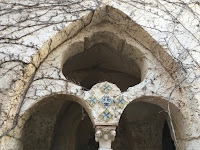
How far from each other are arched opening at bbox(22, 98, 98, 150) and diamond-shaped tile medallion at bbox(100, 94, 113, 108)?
1398 mm

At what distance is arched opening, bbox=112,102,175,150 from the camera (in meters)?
4.45

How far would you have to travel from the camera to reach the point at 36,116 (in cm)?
430

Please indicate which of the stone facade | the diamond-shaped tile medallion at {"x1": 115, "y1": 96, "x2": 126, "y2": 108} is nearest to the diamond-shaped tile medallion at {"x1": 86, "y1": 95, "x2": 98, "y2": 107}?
the stone facade

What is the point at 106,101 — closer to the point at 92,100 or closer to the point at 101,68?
the point at 92,100

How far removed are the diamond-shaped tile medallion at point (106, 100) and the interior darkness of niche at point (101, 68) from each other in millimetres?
1279

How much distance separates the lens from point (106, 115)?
8.82 ft

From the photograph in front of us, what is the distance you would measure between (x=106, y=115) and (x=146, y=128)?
85.4 inches

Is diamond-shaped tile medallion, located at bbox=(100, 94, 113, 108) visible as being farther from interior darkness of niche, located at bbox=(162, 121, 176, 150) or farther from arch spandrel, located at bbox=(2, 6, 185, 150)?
interior darkness of niche, located at bbox=(162, 121, 176, 150)

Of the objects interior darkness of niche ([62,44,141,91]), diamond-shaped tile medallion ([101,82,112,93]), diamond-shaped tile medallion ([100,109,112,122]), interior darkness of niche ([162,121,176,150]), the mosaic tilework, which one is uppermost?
interior darkness of niche ([62,44,141,91])

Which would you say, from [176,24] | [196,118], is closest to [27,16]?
[176,24]

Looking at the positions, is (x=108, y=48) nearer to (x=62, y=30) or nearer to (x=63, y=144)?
(x=62, y=30)

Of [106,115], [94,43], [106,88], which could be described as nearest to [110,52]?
[94,43]

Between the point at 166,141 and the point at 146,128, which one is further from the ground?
the point at 146,128

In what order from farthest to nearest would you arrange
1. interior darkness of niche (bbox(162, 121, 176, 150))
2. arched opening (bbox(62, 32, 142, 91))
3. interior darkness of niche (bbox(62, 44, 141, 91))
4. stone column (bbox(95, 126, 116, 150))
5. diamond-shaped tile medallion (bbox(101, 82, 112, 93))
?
interior darkness of niche (bbox(162, 121, 176, 150)), interior darkness of niche (bbox(62, 44, 141, 91)), arched opening (bbox(62, 32, 142, 91)), diamond-shaped tile medallion (bbox(101, 82, 112, 93)), stone column (bbox(95, 126, 116, 150))
